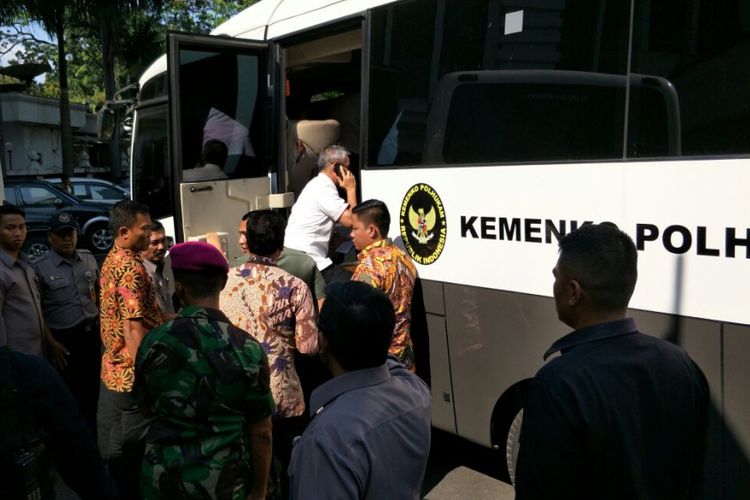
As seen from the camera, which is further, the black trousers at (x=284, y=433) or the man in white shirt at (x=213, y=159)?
the man in white shirt at (x=213, y=159)

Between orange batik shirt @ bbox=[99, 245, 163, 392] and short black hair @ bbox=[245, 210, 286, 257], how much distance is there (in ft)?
2.18

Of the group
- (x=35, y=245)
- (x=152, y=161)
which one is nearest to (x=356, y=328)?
(x=152, y=161)

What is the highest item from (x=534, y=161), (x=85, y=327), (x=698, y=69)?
(x=698, y=69)

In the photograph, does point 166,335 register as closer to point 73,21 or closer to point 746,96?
point 746,96

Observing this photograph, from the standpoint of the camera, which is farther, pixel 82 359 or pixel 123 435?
pixel 82 359

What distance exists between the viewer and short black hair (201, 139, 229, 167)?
5590 millimetres

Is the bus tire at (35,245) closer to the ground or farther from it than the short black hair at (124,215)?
closer to the ground

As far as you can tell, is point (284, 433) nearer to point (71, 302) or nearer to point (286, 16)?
point (71, 302)

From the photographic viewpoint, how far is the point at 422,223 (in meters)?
4.22

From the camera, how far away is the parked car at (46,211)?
15.1 m

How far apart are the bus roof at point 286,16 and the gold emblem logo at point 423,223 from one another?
1190 millimetres

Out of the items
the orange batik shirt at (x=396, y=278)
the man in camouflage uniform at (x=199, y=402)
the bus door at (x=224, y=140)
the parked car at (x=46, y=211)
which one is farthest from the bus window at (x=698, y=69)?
the parked car at (x=46, y=211)

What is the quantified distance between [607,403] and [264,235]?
2200 mm

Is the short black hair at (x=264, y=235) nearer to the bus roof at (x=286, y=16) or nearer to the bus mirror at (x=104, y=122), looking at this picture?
the bus roof at (x=286, y=16)
